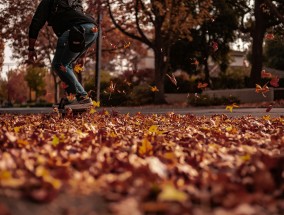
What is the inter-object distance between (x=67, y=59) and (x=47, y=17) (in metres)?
0.73

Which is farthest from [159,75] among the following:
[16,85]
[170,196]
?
[16,85]

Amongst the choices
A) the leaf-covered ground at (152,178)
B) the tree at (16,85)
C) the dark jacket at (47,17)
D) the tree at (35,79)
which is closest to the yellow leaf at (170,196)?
the leaf-covered ground at (152,178)

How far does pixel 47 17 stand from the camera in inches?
268

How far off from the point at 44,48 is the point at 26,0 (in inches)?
265

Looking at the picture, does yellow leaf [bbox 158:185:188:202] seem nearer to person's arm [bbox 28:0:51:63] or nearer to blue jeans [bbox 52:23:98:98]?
blue jeans [bbox 52:23:98:98]

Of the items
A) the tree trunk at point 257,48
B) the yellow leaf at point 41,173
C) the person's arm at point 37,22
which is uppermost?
the tree trunk at point 257,48

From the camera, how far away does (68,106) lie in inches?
269

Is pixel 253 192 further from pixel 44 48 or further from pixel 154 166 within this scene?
pixel 44 48

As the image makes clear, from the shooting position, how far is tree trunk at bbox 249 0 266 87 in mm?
25005

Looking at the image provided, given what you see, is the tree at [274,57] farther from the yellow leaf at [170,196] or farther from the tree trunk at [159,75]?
the yellow leaf at [170,196]

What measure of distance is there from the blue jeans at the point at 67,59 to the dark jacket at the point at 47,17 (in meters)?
0.13

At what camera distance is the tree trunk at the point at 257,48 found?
82.0 feet

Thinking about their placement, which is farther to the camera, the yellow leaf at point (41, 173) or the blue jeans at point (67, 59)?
the blue jeans at point (67, 59)

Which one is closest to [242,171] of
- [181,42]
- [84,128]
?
[84,128]
